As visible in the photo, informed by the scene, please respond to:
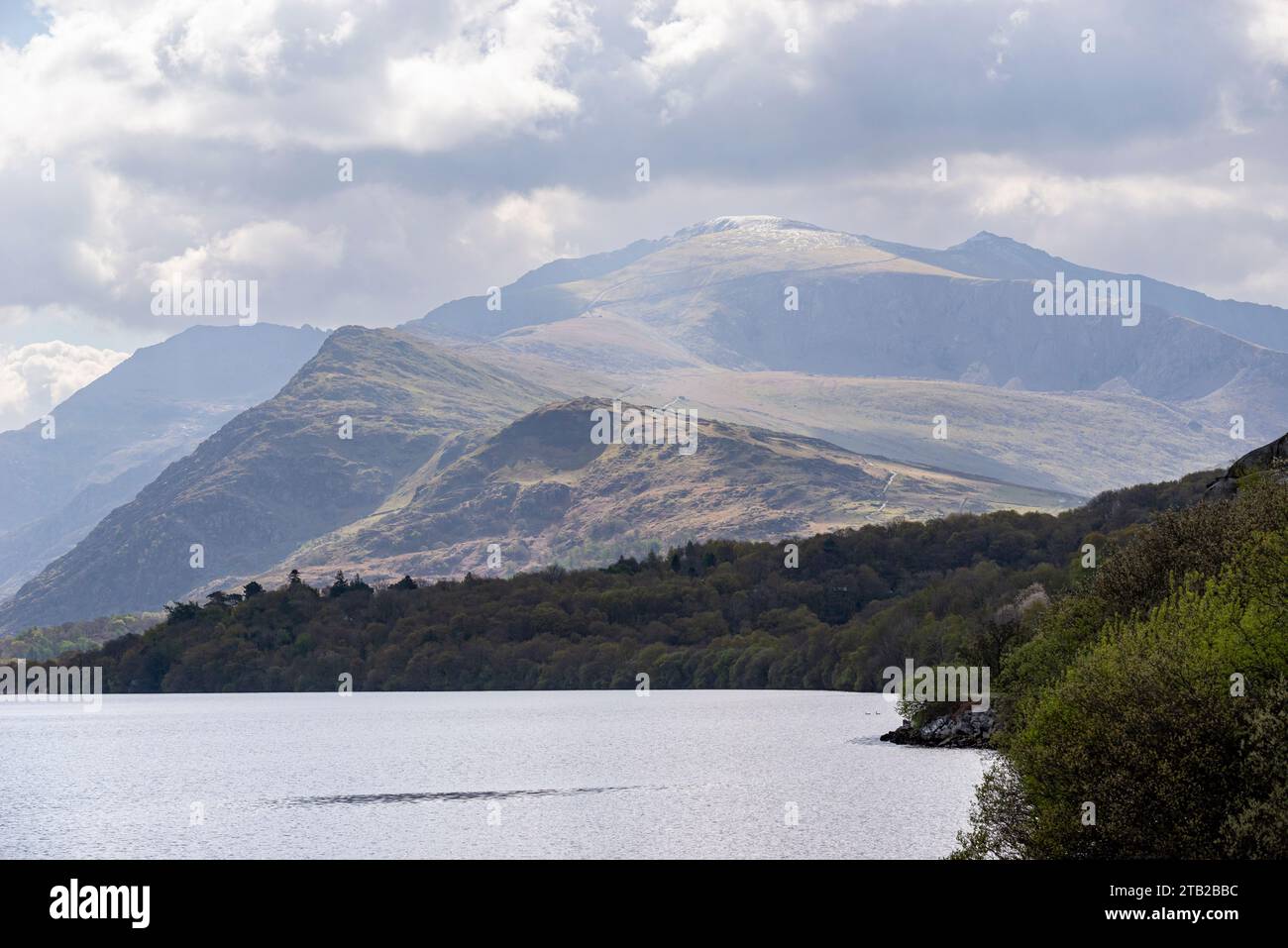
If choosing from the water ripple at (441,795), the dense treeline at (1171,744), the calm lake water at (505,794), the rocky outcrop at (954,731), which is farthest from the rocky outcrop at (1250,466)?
the water ripple at (441,795)

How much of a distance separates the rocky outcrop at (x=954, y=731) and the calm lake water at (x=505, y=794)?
276 centimetres

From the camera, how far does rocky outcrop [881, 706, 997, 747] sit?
13288 centimetres

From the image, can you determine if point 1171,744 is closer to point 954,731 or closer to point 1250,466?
point 1250,466

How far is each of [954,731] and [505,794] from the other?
4637 centimetres

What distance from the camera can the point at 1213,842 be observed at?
41.4 metres

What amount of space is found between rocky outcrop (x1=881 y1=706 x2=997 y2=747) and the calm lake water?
9.05ft

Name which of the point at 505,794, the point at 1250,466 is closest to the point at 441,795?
the point at 505,794

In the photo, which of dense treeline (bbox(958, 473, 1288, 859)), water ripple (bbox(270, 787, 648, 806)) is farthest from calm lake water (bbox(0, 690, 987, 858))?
dense treeline (bbox(958, 473, 1288, 859))

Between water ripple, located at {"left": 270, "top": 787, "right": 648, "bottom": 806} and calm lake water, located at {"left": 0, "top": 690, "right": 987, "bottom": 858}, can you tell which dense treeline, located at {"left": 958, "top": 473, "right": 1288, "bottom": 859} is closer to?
calm lake water, located at {"left": 0, "top": 690, "right": 987, "bottom": 858}

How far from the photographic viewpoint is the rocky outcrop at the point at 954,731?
132875 millimetres
